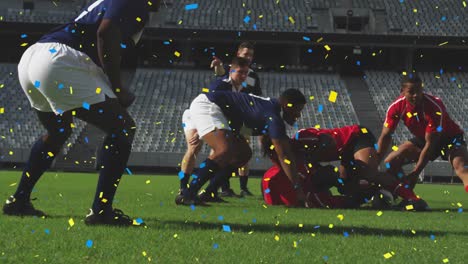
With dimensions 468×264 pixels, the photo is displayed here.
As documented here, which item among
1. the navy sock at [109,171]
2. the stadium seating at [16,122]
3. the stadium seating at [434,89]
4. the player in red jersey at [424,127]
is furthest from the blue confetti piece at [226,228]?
the stadium seating at [434,89]

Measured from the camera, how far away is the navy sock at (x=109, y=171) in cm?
384

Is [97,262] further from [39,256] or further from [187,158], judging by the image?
[187,158]

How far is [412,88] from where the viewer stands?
21.1ft

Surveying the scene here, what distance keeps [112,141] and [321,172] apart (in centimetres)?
289

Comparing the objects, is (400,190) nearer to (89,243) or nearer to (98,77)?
(98,77)

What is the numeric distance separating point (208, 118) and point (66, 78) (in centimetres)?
235

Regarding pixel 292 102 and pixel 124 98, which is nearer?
pixel 124 98

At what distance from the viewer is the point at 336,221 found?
4.68m

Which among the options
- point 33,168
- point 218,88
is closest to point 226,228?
point 33,168

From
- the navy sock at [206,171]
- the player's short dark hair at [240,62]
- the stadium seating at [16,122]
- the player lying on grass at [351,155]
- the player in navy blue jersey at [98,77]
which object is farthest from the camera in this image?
the stadium seating at [16,122]

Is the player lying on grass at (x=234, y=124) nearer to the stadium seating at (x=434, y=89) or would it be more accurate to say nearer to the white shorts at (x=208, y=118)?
the white shorts at (x=208, y=118)

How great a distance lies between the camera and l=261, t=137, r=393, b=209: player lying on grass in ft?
20.2

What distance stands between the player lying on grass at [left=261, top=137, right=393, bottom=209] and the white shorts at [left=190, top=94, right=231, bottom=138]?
0.47 meters

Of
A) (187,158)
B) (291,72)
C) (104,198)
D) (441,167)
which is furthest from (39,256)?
(291,72)
